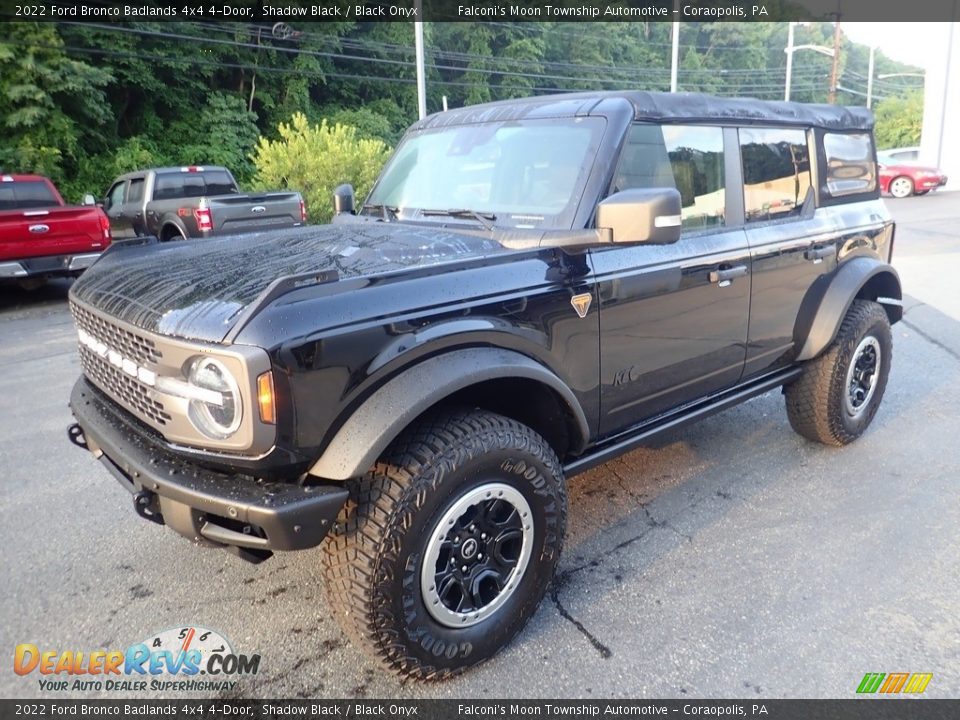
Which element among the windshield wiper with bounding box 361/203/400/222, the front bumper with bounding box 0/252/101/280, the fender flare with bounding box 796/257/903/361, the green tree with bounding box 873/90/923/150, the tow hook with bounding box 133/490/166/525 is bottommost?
the front bumper with bounding box 0/252/101/280

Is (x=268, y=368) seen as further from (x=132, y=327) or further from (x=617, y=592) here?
(x=617, y=592)

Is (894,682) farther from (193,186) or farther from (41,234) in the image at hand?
(193,186)

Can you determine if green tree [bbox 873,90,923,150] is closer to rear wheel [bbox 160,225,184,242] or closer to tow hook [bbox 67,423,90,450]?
rear wheel [bbox 160,225,184,242]

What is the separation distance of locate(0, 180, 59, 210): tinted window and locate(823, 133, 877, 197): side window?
34.1ft

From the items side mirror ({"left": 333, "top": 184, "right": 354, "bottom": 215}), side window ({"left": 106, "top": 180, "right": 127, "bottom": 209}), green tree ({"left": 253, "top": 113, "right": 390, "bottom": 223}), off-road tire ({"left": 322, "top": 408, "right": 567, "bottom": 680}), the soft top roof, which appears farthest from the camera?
green tree ({"left": 253, "top": 113, "right": 390, "bottom": 223})

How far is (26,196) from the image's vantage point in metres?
10.8

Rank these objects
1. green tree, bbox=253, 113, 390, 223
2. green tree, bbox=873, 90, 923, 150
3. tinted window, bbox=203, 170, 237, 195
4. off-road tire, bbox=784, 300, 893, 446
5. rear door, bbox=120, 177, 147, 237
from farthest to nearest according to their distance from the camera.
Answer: green tree, bbox=873, 90, 923, 150, green tree, bbox=253, 113, 390, 223, tinted window, bbox=203, 170, 237, 195, rear door, bbox=120, 177, 147, 237, off-road tire, bbox=784, 300, 893, 446

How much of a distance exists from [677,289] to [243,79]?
1351 inches

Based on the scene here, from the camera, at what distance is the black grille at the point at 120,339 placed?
2.46 metres

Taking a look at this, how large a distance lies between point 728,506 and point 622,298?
1509 millimetres

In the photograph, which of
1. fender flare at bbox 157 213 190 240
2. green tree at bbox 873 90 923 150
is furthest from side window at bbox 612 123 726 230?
green tree at bbox 873 90 923 150

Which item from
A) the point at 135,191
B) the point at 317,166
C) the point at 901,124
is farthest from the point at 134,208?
the point at 901,124

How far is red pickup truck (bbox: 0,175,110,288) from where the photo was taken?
9719 mm

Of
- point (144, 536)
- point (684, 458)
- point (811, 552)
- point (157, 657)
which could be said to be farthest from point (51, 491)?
point (811, 552)
